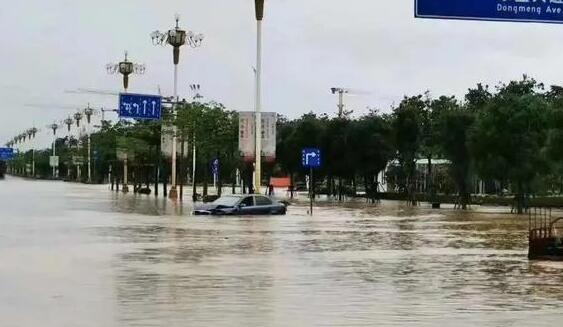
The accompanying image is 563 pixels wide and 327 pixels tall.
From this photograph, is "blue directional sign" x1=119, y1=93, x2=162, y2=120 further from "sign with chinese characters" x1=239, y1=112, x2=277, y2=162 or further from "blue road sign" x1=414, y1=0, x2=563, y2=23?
"blue road sign" x1=414, y1=0, x2=563, y2=23

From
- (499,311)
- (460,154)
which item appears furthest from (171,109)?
(499,311)

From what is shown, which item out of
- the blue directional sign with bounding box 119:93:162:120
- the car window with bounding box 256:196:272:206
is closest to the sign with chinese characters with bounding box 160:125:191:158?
the blue directional sign with bounding box 119:93:162:120

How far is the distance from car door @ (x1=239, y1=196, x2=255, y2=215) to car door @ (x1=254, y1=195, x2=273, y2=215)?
0.85 feet

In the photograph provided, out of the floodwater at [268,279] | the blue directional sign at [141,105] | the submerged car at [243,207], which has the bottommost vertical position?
the floodwater at [268,279]

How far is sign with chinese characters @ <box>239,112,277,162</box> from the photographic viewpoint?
5075 centimetres

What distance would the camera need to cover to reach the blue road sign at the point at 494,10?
54.8ft

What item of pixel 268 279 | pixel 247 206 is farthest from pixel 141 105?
pixel 268 279

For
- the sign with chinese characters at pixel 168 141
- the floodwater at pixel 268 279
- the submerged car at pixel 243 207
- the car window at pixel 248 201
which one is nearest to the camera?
the floodwater at pixel 268 279

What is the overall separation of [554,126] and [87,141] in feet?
278

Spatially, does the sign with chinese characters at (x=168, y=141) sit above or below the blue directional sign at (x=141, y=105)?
below

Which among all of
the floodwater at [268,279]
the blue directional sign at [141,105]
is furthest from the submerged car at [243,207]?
the blue directional sign at [141,105]

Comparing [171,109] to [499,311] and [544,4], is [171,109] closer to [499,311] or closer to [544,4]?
[544,4]

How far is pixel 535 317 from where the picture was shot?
11625 mm

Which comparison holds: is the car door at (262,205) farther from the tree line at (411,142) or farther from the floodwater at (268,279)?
the tree line at (411,142)
